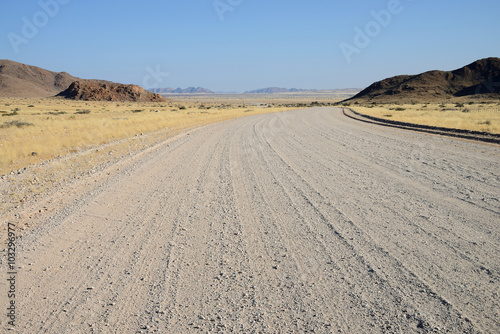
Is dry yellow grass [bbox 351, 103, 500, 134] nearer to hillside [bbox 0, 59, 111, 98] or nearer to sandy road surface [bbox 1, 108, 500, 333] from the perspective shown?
sandy road surface [bbox 1, 108, 500, 333]

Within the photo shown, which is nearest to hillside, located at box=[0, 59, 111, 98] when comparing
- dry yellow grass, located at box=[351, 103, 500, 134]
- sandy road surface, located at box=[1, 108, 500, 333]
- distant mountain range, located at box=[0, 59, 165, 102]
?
distant mountain range, located at box=[0, 59, 165, 102]

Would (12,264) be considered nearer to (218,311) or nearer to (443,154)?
(218,311)

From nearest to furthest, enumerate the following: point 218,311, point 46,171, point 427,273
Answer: point 218,311 → point 427,273 → point 46,171

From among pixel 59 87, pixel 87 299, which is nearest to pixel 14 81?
pixel 59 87

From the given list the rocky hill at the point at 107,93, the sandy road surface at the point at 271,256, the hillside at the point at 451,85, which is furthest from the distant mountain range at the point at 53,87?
the sandy road surface at the point at 271,256

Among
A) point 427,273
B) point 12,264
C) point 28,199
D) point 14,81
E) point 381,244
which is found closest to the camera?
point 427,273

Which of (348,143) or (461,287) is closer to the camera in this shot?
(461,287)

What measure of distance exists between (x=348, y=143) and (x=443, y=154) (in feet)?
13.6

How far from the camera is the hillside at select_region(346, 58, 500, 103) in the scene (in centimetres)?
9175

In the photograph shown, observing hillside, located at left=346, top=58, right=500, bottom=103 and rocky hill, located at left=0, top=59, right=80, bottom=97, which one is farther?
rocky hill, located at left=0, top=59, right=80, bottom=97

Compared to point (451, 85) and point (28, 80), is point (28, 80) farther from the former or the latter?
point (451, 85)

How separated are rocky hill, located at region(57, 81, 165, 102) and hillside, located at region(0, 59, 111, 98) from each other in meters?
28.0

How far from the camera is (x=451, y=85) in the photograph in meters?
101

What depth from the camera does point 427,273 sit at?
4.13 metres
